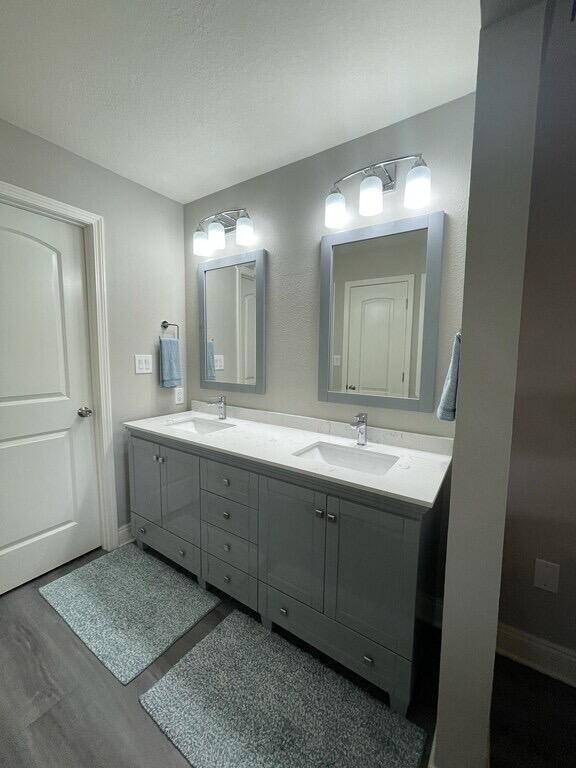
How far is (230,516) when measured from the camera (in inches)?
59.8

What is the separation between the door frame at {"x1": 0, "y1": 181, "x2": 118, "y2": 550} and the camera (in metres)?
1.84

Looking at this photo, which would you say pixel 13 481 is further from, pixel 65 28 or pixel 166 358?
pixel 65 28

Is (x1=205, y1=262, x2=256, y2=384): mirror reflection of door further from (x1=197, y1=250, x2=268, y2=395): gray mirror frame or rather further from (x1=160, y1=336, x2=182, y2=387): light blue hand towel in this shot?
(x1=160, y1=336, x2=182, y2=387): light blue hand towel

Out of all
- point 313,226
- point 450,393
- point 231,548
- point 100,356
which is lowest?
point 231,548

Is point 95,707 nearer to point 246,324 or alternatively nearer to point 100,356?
point 100,356

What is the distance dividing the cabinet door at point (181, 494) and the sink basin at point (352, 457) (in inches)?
23.6

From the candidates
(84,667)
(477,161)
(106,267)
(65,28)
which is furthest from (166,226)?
(84,667)

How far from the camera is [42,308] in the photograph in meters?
1.75

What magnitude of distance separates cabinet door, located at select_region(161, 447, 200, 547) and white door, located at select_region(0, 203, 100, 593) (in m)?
0.60

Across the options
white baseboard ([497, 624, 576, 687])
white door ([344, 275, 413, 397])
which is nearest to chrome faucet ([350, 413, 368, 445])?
white door ([344, 275, 413, 397])

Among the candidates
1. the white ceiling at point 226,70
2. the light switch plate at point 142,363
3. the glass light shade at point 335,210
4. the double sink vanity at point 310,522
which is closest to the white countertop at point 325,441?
the double sink vanity at point 310,522

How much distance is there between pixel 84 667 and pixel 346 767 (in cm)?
107

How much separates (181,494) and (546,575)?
5.53ft

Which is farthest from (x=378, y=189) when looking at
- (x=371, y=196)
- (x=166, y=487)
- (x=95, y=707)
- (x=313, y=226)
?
(x=95, y=707)
